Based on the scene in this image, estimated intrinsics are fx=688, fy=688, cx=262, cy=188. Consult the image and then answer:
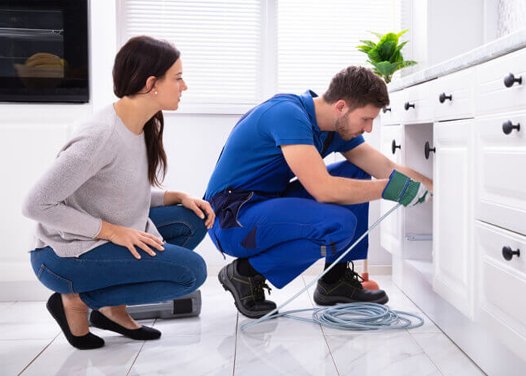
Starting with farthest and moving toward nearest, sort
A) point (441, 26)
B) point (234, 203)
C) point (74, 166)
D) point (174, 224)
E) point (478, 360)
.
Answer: point (441, 26) < point (234, 203) < point (174, 224) < point (478, 360) < point (74, 166)

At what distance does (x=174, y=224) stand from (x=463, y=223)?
0.95 meters

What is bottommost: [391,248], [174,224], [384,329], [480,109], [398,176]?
[384,329]

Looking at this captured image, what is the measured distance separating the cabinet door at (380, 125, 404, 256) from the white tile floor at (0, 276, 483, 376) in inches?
18.4

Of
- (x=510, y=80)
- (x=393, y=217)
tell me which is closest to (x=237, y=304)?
(x=393, y=217)

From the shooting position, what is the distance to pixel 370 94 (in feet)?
8.08

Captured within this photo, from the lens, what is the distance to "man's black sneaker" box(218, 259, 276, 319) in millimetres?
2596

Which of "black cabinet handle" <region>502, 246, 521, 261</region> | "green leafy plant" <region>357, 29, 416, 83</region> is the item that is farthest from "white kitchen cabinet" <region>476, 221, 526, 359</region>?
"green leafy plant" <region>357, 29, 416, 83</region>

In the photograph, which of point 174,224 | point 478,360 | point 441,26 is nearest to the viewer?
point 478,360

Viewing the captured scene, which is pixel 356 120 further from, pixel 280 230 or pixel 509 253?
pixel 509 253

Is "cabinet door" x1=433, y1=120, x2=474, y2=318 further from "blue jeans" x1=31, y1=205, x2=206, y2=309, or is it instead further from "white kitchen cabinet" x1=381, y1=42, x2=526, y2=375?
"blue jeans" x1=31, y1=205, x2=206, y2=309

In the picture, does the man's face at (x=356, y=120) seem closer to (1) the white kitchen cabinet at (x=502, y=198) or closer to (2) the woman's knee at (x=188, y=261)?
(1) the white kitchen cabinet at (x=502, y=198)

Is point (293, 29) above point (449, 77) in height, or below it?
above

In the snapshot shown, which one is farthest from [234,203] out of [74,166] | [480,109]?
[480,109]

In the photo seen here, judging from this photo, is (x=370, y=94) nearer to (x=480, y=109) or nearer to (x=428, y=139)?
(x=428, y=139)
